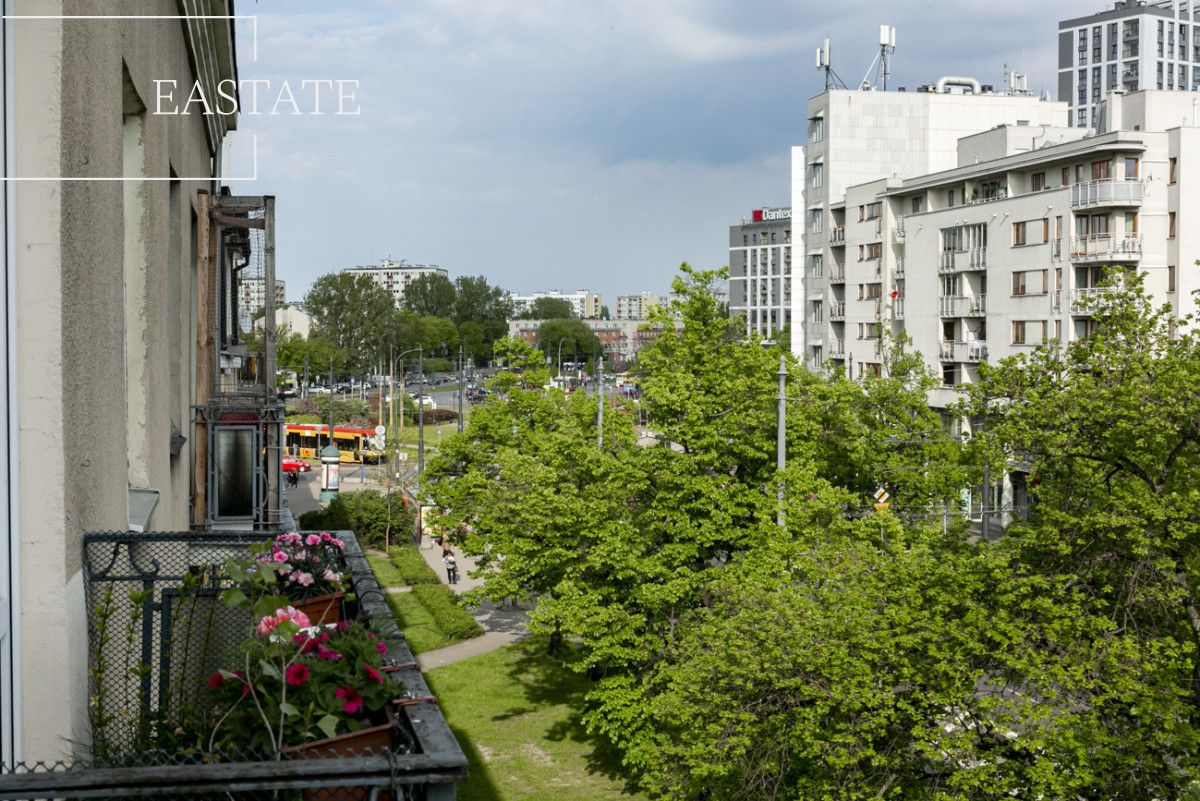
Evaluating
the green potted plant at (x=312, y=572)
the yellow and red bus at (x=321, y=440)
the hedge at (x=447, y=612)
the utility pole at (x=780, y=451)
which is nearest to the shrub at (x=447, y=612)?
the hedge at (x=447, y=612)

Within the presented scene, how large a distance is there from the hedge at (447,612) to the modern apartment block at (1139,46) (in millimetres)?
144305

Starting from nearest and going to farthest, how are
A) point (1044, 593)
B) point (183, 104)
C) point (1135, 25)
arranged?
point (183, 104) < point (1044, 593) < point (1135, 25)

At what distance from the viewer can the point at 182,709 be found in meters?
5.16

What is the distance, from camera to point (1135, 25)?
163125mm

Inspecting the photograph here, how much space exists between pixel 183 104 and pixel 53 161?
337 inches

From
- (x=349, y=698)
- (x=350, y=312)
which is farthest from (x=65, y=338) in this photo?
(x=350, y=312)

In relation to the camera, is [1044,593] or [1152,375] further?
[1152,375]

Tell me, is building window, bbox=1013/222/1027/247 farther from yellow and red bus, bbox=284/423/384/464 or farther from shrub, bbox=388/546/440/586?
yellow and red bus, bbox=284/423/384/464

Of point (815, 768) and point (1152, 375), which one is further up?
point (1152, 375)

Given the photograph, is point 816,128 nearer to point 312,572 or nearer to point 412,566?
point 412,566

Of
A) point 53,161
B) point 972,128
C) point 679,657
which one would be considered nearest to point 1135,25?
point 972,128

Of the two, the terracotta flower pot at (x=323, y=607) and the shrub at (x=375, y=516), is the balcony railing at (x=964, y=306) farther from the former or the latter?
the terracotta flower pot at (x=323, y=607)

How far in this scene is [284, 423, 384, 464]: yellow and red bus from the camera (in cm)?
8450

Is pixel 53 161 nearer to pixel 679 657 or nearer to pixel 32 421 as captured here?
pixel 32 421
